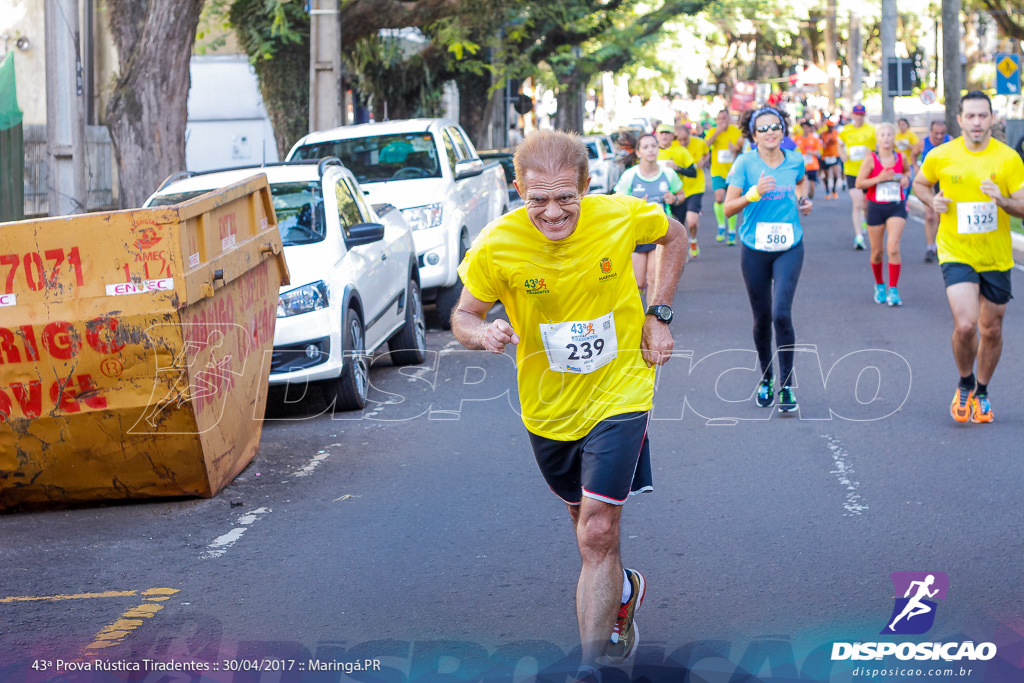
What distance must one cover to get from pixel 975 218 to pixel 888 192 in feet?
20.7

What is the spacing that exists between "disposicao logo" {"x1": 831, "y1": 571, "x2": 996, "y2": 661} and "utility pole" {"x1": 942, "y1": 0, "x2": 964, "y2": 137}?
21.4 m

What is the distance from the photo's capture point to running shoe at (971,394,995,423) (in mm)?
8430

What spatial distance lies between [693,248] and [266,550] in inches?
585

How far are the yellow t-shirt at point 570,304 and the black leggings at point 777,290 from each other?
445 cm

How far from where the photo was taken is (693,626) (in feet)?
16.3

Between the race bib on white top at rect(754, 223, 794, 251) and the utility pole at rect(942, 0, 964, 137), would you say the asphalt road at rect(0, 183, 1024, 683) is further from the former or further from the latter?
the utility pole at rect(942, 0, 964, 137)

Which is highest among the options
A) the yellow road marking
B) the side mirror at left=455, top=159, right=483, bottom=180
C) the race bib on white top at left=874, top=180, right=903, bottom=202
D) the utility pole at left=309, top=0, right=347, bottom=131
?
the utility pole at left=309, top=0, right=347, bottom=131

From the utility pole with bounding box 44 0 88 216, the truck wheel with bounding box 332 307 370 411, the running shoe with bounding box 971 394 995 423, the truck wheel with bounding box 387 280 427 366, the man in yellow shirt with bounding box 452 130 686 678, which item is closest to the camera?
the man in yellow shirt with bounding box 452 130 686 678

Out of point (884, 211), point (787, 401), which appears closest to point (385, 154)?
point (884, 211)

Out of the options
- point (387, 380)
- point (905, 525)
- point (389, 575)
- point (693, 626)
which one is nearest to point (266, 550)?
point (389, 575)

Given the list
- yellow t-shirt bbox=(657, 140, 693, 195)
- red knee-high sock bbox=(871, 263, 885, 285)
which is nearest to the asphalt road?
red knee-high sock bbox=(871, 263, 885, 285)

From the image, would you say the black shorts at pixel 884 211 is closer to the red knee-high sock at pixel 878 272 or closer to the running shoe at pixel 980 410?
the red knee-high sock at pixel 878 272

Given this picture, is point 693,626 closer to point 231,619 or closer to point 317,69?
point 231,619

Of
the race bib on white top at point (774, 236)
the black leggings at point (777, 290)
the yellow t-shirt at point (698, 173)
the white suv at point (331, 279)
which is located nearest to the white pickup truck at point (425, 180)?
the white suv at point (331, 279)
